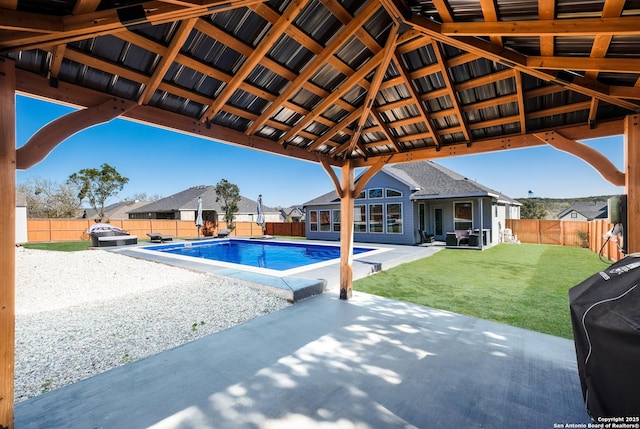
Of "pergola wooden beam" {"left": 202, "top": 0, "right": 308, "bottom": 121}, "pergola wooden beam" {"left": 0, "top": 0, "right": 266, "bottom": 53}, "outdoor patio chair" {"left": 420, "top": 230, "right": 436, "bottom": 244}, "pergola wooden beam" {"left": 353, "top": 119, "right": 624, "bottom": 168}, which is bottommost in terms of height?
"outdoor patio chair" {"left": 420, "top": 230, "right": 436, "bottom": 244}

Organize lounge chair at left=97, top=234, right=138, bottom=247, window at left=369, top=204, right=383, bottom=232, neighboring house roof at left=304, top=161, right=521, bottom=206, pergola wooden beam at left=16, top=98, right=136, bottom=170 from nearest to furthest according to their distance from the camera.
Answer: pergola wooden beam at left=16, top=98, right=136, bottom=170
neighboring house roof at left=304, top=161, right=521, bottom=206
lounge chair at left=97, top=234, right=138, bottom=247
window at left=369, top=204, right=383, bottom=232

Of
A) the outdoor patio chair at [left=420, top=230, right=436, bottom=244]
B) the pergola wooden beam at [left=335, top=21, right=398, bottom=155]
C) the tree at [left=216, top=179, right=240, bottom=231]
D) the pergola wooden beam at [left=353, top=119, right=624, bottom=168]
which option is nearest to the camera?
the pergola wooden beam at [left=335, top=21, right=398, bottom=155]

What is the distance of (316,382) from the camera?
287 cm

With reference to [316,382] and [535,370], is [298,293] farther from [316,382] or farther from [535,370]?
[535,370]

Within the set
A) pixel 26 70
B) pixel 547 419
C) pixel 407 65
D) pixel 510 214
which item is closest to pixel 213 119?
pixel 26 70

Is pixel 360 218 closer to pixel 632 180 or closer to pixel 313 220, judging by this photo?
pixel 313 220

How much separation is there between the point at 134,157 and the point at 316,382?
48385mm

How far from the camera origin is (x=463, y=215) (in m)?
15.4

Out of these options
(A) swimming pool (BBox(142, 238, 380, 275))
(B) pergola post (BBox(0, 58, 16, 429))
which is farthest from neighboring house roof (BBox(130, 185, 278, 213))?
(B) pergola post (BBox(0, 58, 16, 429))

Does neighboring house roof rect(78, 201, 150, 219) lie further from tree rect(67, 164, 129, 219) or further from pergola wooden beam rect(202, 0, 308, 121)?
pergola wooden beam rect(202, 0, 308, 121)

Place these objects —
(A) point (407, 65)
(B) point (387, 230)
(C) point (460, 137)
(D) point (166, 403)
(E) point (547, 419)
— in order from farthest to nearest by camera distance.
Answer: (B) point (387, 230), (C) point (460, 137), (A) point (407, 65), (D) point (166, 403), (E) point (547, 419)

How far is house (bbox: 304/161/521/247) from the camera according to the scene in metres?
14.6

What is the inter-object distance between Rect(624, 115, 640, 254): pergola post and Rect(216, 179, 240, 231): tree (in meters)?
22.6

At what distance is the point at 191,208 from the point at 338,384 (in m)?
28.3
